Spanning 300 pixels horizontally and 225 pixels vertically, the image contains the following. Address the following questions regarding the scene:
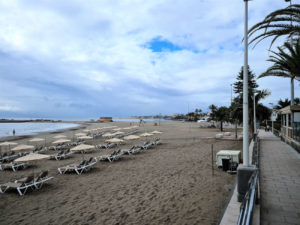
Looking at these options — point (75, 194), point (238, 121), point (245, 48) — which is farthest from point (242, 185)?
point (238, 121)

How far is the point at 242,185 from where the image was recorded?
14.2 feet

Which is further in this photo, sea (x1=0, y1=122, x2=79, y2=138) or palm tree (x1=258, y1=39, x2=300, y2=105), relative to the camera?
sea (x1=0, y1=122, x2=79, y2=138)

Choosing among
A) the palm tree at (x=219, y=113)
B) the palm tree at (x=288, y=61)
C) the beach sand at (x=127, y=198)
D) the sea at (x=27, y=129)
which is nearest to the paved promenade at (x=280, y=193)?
the beach sand at (x=127, y=198)

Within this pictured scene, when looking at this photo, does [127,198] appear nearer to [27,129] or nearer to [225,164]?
[225,164]

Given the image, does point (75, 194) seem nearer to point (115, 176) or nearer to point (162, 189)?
point (115, 176)

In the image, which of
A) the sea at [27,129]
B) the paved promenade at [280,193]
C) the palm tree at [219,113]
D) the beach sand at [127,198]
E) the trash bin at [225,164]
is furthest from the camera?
the sea at [27,129]

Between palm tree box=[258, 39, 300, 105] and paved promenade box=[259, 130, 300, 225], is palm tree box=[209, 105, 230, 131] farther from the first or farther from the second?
paved promenade box=[259, 130, 300, 225]

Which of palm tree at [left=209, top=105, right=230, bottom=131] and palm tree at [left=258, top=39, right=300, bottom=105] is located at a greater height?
palm tree at [left=258, top=39, right=300, bottom=105]

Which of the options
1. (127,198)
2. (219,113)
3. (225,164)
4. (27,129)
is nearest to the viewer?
(127,198)

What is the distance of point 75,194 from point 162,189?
3.26 metres

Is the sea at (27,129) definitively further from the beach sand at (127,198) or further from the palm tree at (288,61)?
the palm tree at (288,61)

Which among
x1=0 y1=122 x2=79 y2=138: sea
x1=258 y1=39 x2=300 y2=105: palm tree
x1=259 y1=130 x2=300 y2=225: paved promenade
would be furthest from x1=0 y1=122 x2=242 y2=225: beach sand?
x1=0 y1=122 x2=79 y2=138: sea

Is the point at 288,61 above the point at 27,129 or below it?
above

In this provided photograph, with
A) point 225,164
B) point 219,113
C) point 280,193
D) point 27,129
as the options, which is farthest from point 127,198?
point 27,129
